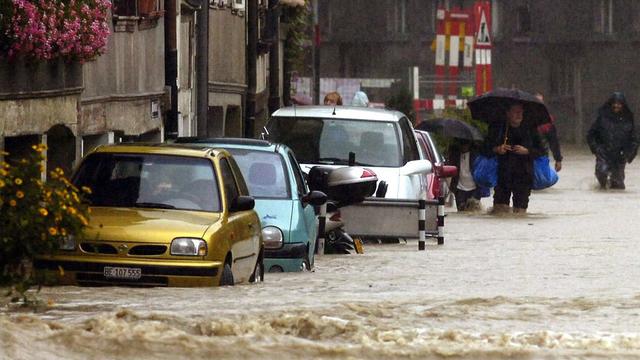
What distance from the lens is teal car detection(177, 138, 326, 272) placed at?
57.8ft

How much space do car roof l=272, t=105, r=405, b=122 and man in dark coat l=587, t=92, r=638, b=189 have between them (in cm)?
1668

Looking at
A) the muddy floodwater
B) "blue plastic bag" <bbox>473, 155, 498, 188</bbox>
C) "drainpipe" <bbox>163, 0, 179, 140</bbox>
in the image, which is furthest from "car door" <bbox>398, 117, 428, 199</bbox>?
"drainpipe" <bbox>163, 0, 179, 140</bbox>

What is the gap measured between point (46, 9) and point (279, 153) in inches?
122

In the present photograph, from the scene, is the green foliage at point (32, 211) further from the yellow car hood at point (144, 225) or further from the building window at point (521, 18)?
the building window at point (521, 18)

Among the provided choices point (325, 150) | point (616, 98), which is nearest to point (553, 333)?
point (325, 150)

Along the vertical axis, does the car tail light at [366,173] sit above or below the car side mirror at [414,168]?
above

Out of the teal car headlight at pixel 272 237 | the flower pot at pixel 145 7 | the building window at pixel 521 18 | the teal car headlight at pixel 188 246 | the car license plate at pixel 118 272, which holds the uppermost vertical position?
the flower pot at pixel 145 7

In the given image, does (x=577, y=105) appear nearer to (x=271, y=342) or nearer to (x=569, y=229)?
(x=569, y=229)

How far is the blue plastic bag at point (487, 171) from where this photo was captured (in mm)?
30641

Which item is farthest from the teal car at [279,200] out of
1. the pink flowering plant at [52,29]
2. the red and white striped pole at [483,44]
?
the red and white striped pole at [483,44]

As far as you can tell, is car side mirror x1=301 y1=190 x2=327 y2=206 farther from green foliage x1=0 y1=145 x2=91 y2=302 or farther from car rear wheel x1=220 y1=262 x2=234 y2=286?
green foliage x1=0 y1=145 x2=91 y2=302

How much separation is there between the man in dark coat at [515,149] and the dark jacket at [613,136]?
33.0 feet

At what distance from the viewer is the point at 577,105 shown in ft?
268

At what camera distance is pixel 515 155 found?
30.2 metres
